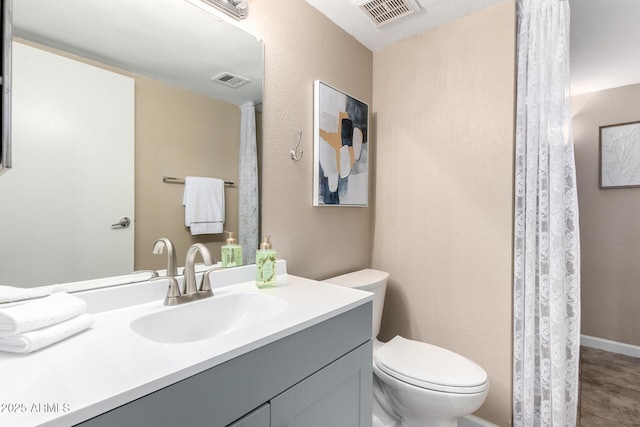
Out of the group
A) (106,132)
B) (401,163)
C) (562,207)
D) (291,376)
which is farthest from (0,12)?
(562,207)

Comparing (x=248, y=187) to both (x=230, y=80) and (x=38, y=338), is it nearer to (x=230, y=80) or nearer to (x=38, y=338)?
(x=230, y=80)

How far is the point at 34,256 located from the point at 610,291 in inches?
144

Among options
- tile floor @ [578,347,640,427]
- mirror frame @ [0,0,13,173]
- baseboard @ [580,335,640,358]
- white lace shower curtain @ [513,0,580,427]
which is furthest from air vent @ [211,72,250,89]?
baseboard @ [580,335,640,358]

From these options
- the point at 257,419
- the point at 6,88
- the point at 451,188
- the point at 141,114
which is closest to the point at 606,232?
the point at 451,188

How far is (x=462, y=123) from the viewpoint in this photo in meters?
1.62

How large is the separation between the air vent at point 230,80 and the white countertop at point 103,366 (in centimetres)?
90

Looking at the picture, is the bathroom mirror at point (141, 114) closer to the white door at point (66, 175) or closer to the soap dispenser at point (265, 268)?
the white door at point (66, 175)

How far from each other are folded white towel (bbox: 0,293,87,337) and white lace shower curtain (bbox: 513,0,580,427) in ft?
5.62

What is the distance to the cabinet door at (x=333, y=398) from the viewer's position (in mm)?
737

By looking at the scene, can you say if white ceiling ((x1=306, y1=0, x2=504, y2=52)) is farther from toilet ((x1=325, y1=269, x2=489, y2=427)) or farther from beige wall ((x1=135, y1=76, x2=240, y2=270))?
toilet ((x1=325, y1=269, x2=489, y2=427))

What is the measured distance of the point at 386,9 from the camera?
154cm

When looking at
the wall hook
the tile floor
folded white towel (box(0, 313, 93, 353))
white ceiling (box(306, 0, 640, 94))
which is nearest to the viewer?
folded white towel (box(0, 313, 93, 353))

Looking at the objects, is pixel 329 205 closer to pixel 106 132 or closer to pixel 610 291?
pixel 106 132

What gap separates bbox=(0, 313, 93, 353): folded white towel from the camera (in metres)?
0.59
